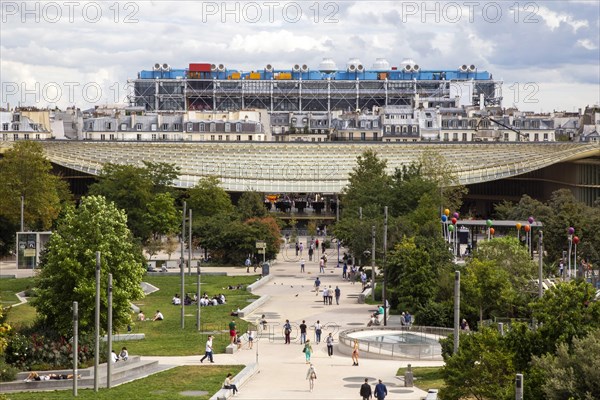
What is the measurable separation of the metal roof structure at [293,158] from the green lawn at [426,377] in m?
56.2

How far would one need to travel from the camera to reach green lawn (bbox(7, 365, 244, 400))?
123 ft

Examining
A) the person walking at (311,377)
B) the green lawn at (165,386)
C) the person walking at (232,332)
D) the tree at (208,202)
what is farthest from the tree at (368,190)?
the person walking at (311,377)

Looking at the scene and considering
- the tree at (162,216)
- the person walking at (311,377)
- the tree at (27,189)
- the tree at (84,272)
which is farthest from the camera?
the tree at (162,216)

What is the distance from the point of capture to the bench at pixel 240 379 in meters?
36.8

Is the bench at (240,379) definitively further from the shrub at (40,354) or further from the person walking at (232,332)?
the person walking at (232,332)

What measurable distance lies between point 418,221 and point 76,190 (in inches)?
1639

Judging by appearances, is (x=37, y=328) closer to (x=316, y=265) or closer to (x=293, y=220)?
(x=316, y=265)

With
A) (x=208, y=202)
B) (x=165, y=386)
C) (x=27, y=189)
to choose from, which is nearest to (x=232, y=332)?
(x=165, y=386)

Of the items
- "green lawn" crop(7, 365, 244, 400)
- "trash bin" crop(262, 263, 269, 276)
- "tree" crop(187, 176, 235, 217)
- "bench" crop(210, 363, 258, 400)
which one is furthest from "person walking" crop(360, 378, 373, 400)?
"tree" crop(187, 176, 235, 217)

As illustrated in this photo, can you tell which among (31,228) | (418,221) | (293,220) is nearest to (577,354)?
(418,221)

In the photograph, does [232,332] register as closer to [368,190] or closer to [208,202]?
[368,190]

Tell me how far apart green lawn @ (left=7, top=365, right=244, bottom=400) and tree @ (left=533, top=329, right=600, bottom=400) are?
456 inches

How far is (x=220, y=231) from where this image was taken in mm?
77938

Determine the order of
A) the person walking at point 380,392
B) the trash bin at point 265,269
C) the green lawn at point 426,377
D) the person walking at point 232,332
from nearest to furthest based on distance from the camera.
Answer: the person walking at point 380,392 < the green lawn at point 426,377 < the person walking at point 232,332 < the trash bin at point 265,269
